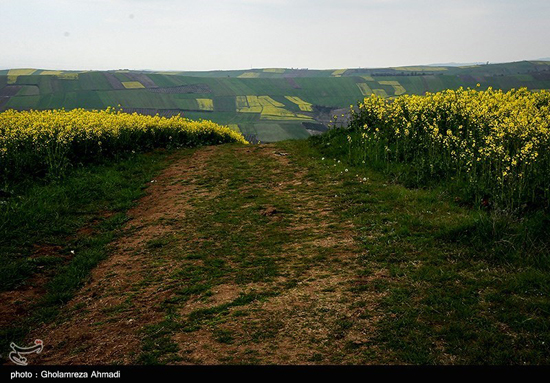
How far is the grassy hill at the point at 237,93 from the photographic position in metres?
85.1

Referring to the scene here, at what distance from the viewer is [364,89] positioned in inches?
4904

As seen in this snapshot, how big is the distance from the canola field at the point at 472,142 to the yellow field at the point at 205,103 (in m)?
90.0

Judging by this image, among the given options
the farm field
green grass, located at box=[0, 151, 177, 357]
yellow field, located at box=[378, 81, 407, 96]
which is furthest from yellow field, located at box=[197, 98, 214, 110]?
green grass, located at box=[0, 151, 177, 357]

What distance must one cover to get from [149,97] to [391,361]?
106669 millimetres

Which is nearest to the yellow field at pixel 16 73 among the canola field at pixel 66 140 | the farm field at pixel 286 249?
the canola field at pixel 66 140

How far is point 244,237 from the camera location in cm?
818

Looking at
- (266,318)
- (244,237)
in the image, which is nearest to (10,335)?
(266,318)

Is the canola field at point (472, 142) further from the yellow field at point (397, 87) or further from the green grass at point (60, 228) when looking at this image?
the yellow field at point (397, 87)

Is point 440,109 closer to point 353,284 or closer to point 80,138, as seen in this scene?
point 353,284

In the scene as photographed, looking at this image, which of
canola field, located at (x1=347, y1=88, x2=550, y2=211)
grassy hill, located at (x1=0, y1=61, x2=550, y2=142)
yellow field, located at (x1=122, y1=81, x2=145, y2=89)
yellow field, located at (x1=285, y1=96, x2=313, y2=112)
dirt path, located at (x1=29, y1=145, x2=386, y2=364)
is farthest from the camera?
yellow field, located at (x1=285, y1=96, x2=313, y2=112)

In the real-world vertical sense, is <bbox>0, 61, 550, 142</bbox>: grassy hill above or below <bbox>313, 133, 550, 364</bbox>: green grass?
above

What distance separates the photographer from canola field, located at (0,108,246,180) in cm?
1215

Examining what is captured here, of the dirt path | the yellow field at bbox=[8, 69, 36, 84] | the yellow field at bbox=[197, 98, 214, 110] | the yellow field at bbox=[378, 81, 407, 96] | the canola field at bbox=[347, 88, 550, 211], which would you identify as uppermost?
the yellow field at bbox=[8, 69, 36, 84]

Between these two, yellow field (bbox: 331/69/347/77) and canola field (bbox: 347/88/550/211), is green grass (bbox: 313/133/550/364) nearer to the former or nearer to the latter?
canola field (bbox: 347/88/550/211)
